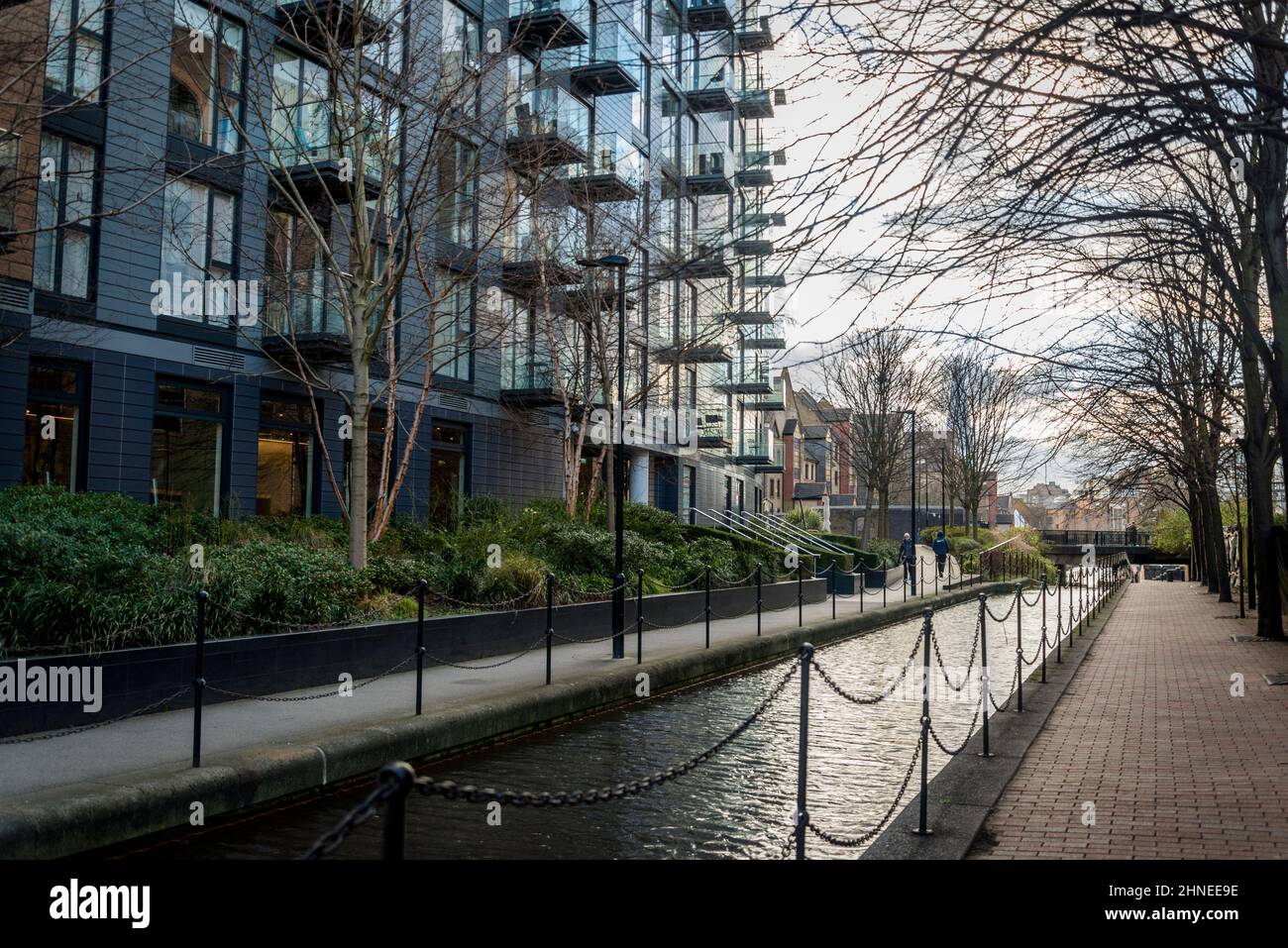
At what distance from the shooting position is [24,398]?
635 inches

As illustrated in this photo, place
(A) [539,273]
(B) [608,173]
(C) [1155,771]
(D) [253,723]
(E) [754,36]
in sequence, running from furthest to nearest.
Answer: (B) [608,173] → (A) [539,273] → (D) [253,723] → (C) [1155,771] → (E) [754,36]

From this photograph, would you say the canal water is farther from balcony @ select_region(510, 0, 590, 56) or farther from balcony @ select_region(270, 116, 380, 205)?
balcony @ select_region(510, 0, 590, 56)

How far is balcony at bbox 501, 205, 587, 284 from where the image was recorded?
74.4ft

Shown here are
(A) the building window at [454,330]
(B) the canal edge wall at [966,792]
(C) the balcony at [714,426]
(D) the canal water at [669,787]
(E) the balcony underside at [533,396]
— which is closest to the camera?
(B) the canal edge wall at [966,792]

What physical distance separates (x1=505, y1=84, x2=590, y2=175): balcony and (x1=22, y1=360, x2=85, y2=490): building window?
313 inches

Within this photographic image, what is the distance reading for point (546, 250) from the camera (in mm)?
22375

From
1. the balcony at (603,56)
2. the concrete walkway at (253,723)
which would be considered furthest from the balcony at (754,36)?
the balcony at (603,56)

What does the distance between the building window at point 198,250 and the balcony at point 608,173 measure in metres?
7.29

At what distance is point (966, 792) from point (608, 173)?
71.1 ft

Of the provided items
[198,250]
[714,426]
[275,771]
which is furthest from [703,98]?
[714,426]

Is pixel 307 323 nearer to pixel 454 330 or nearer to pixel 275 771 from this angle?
pixel 454 330

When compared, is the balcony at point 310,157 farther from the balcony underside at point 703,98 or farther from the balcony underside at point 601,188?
the balcony underside at point 703,98

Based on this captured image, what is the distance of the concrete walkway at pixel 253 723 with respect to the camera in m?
7.23
